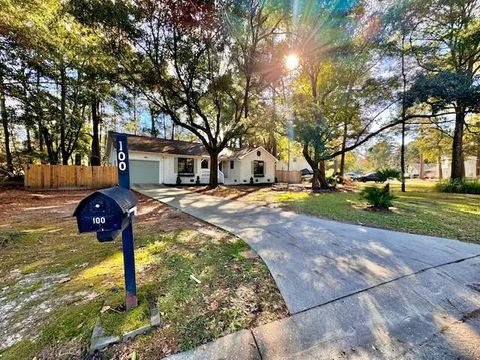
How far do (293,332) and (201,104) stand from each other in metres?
15.9

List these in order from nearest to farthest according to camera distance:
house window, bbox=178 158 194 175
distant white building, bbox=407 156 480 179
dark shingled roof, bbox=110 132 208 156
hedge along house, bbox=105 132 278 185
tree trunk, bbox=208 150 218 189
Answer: tree trunk, bbox=208 150 218 189
hedge along house, bbox=105 132 278 185
dark shingled roof, bbox=110 132 208 156
house window, bbox=178 158 194 175
distant white building, bbox=407 156 480 179

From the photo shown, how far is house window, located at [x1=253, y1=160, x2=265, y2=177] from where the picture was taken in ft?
72.8

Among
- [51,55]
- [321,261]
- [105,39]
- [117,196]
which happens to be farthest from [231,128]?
[117,196]

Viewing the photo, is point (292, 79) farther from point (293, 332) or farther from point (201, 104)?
point (293, 332)

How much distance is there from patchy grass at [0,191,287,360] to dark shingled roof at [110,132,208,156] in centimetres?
1345

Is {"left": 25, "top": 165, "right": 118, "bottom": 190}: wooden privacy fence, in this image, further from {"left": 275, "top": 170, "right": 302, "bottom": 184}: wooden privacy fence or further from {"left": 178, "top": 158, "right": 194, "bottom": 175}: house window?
{"left": 275, "top": 170, "right": 302, "bottom": 184}: wooden privacy fence

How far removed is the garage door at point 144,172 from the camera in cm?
1679

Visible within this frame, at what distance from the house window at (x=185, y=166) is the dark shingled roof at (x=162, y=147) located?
0.65m

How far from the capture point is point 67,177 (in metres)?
14.4

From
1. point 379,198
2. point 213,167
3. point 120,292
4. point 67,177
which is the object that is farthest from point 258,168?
point 120,292

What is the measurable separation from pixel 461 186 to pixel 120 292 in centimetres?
2046

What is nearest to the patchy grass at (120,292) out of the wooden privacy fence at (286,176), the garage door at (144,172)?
the garage door at (144,172)

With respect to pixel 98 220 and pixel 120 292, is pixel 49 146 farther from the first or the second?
pixel 98 220

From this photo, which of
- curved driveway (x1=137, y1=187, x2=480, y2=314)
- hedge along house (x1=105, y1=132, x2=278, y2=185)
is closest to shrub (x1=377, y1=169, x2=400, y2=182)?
curved driveway (x1=137, y1=187, x2=480, y2=314)
